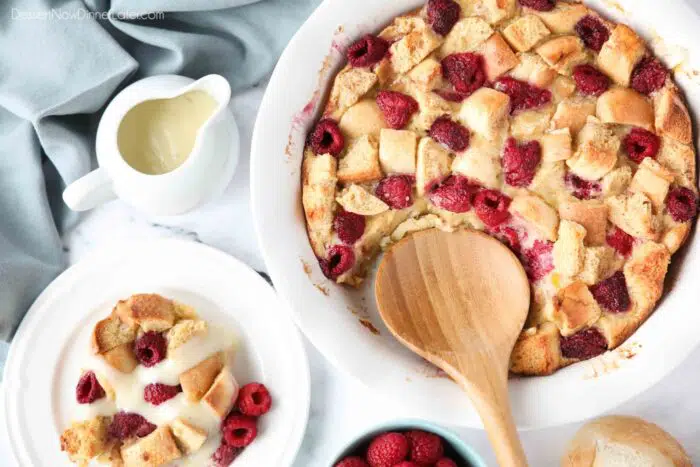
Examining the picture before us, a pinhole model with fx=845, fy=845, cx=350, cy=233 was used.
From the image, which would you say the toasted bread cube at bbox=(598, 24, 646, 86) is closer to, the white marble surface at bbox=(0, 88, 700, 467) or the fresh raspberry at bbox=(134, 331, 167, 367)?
the white marble surface at bbox=(0, 88, 700, 467)

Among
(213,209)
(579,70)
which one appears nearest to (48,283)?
(213,209)

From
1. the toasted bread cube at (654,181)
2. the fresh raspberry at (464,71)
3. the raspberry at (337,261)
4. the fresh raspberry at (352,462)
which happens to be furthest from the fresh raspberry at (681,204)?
the fresh raspberry at (352,462)

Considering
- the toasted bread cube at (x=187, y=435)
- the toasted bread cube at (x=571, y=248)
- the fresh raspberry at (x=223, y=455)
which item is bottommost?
the fresh raspberry at (x=223, y=455)

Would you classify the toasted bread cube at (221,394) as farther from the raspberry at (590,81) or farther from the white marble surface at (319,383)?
the raspberry at (590,81)

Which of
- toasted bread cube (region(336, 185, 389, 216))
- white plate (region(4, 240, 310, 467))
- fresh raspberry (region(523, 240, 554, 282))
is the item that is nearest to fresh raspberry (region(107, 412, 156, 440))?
white plate (region(4, 240, 310, 467))

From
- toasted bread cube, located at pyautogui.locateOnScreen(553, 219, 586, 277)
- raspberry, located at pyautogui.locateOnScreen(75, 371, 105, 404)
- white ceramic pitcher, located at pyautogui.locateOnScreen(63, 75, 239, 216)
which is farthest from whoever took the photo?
raspberry, located at pyautogui.locateOnScreen(75, 371, 105, 404)

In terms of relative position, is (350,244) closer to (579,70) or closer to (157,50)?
(579,70)
